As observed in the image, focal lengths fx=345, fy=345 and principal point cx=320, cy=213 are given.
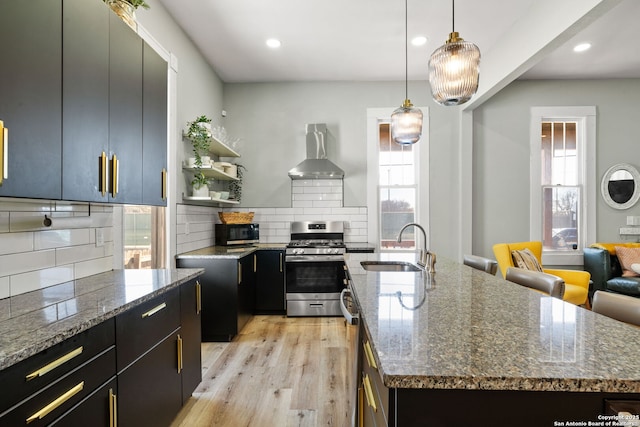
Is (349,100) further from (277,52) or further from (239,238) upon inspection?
(239,238)

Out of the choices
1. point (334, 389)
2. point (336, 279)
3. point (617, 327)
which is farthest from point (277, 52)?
point (617, 327)

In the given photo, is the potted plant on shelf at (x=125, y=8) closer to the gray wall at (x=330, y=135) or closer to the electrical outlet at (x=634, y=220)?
the gray wall at (x=330, y=135)

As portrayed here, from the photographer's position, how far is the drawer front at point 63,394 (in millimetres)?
946

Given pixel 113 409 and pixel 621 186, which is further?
pixel 621 186

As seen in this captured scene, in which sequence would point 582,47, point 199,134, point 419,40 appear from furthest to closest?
point 582,47 → point 419,40 → point 199,134

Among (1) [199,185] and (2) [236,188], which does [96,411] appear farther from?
(2) [236,188]

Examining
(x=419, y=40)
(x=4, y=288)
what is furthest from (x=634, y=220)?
(x=4, y=288)

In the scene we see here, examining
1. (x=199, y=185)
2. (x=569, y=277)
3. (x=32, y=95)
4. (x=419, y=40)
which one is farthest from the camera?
(x=569, y=277)

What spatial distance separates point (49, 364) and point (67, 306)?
1.28ft

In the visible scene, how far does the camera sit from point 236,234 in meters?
4.16

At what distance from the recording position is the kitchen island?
713mm

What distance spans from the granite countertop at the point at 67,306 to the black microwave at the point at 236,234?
1.99 m

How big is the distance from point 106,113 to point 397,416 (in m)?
1.75

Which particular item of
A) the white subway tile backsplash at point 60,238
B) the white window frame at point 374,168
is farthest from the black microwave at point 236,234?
the white subway tile backsplash at point 60,238
